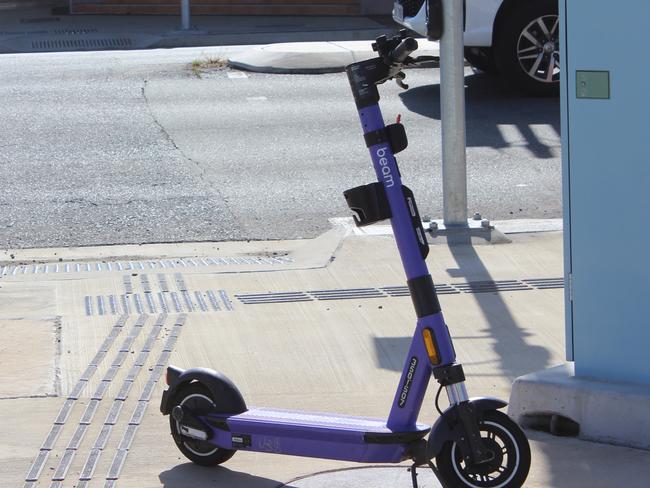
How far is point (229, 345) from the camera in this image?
5.79 meters

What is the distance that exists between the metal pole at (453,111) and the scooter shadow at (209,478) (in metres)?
3.79

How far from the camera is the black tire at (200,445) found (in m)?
4.37

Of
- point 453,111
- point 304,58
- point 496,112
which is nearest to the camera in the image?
point 453,111

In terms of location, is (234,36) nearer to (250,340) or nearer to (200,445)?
(250,340)

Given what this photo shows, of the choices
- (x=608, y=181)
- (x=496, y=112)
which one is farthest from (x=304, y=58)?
(x=608, y=181)

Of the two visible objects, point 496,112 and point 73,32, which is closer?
point 496,112

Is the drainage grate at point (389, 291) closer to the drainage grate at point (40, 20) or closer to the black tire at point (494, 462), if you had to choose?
the black tire at point (494, 462)

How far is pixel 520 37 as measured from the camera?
1220 centimetres

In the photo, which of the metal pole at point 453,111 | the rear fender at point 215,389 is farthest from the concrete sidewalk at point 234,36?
the rear fender at point 215,389

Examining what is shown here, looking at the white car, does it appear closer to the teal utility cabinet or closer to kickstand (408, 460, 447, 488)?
the teal utility cabinet

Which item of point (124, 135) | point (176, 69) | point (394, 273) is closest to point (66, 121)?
point (124, 135)

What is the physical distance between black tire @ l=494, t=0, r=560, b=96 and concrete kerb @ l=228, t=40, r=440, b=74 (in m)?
2.02

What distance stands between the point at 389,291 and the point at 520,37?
242 inches

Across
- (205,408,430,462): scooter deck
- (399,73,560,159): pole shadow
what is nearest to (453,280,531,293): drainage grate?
(205,408,430,462): scooter deck
